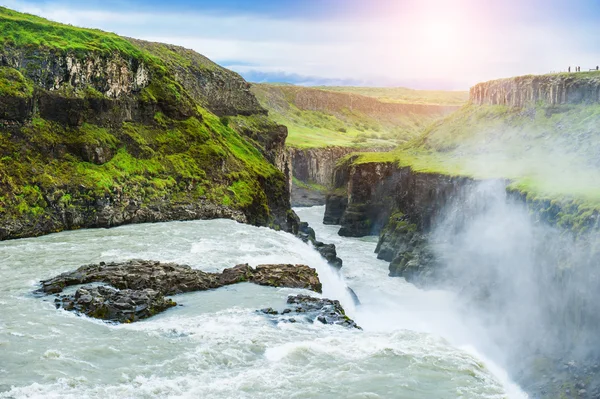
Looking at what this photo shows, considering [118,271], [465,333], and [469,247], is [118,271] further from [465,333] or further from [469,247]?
[469,247]

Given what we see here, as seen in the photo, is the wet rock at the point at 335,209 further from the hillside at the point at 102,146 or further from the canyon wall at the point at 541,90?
the hillside at the point at 102,146

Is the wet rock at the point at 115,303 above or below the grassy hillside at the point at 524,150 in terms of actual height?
below

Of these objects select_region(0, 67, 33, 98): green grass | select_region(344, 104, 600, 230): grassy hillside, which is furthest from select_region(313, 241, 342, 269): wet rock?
select_region(0, 67, 33, 98): green grass

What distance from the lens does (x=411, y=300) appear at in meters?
71.1

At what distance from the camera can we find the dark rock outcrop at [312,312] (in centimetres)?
3353

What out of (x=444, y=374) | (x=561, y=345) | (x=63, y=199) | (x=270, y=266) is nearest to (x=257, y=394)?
(x=444, y=374)

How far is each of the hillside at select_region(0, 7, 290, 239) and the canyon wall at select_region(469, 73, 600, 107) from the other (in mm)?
42376

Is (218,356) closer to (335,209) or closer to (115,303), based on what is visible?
(115,303)

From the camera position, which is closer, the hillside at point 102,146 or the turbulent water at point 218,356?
the turbulent water at point 218,356

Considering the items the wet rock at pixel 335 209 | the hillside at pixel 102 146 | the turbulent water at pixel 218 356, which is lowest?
the wet rock at pixel 335 209

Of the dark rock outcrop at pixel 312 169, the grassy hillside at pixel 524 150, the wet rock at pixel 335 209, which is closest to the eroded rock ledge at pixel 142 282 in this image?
the grassy hillside at pixel 524 150

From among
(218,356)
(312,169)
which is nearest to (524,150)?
(218,356)

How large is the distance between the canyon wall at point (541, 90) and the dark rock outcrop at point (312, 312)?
65239 millimetres

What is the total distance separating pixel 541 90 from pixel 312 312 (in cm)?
7598
